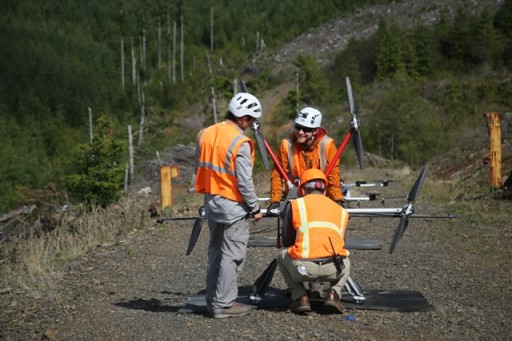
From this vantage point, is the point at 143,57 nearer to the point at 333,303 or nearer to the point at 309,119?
the point at 309,119

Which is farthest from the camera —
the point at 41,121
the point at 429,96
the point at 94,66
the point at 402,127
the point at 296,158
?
the point at 94,66

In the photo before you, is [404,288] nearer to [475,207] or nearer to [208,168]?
[208,168]

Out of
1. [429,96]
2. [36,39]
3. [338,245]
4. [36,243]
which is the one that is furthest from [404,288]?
[36,39]

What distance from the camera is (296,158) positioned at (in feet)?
28.7

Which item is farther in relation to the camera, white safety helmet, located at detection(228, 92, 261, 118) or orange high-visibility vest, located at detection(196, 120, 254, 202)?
white safety helmet, located at detection(228, 92, 261, 118)

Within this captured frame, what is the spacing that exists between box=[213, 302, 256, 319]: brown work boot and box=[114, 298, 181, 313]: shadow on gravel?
739 mm

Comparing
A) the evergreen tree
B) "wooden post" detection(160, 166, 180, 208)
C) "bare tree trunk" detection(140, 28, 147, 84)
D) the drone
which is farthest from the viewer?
"bare tree trunk" detection(140, 28, 147, 84)

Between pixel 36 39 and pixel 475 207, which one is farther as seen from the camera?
pixel 36 39

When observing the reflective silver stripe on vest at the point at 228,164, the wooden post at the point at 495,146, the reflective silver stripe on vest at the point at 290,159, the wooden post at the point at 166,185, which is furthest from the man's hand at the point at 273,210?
the wooden post at the point at 495,146

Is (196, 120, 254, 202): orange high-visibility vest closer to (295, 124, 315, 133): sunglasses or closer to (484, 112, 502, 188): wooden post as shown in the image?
(295, 124, 315, 133): sunglasses

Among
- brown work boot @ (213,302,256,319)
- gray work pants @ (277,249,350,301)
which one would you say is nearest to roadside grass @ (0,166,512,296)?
brown work boot @ (213,302,256,319)

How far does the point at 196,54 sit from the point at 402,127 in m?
69.2

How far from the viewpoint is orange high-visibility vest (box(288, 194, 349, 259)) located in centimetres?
719

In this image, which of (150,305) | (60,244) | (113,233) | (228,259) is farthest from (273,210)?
(113,233)
